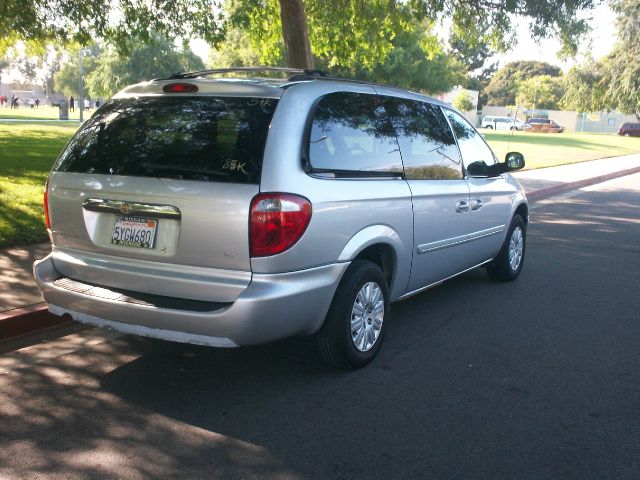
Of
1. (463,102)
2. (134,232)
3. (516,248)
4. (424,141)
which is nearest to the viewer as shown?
(134,232)

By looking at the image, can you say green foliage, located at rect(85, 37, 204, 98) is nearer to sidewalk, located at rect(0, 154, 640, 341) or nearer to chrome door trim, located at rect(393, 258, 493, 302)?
sidewalk, located at rect(0, 154, 640, 341)

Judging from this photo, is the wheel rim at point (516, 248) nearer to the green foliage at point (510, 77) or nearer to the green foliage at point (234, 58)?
the green foliage at point (234, 58)

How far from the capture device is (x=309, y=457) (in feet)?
10.8

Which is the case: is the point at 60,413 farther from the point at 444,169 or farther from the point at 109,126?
the point at 444,169

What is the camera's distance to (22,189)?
33.6ft

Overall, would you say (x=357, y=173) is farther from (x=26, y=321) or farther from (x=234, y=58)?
(x=234, y=58)

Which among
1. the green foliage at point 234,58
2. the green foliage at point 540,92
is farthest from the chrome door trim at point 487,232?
the green foliage at point 540,92

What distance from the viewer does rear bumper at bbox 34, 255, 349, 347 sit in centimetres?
360

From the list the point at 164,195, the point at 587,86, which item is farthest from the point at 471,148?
the point at 587,86

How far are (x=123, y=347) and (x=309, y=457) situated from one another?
208 cm

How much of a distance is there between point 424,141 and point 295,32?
7.01 m

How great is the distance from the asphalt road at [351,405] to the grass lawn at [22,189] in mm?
2937

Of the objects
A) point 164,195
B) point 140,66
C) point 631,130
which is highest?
point 140,66

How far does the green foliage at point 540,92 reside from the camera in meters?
92.1
